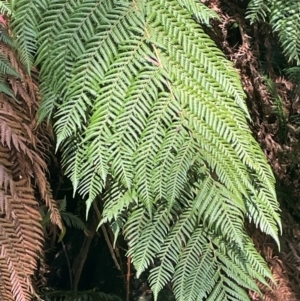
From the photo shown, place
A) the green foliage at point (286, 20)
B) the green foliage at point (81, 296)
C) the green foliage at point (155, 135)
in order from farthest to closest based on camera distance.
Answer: the green foliage at point (81, 296) < the green foliage at point (286, 20) < the green foliage at point (155, 135)

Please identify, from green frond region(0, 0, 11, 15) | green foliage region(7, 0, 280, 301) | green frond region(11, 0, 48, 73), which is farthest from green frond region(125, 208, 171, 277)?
green frond region(0, 0, 11, 15)

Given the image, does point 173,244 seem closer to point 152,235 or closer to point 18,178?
point 152,235

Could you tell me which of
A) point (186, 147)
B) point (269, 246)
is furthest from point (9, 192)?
point (269, 246)

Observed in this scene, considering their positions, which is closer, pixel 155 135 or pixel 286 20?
pixel 155 135

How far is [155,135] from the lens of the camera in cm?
85

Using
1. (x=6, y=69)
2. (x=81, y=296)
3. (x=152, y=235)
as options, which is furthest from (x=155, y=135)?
(x=81, y=296)

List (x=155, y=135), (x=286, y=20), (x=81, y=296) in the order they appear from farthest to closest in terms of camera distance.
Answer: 1. (x=81, y=296)
2. (x=286, y=20)
3. (x=155, y=135)

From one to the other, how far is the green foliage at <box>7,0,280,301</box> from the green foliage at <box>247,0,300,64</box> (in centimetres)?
15

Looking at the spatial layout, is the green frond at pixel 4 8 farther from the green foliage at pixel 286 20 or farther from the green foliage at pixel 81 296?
the green foliage at pixel 81 296

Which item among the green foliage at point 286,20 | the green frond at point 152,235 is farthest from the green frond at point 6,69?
the green foliage at point 286,20

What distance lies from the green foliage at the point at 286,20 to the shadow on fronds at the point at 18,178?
46 cm

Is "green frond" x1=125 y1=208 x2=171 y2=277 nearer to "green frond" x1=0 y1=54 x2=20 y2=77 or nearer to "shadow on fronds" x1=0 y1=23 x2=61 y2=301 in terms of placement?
"shadow on fronds" x1=0 y1=23 x2=61 y2=301

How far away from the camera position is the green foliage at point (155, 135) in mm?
844

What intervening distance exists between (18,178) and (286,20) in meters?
0.58
